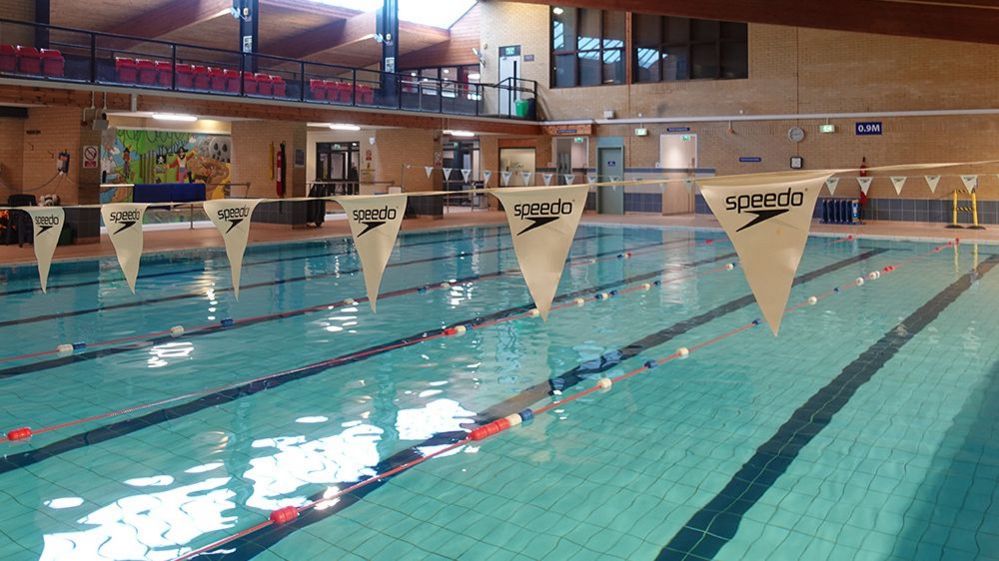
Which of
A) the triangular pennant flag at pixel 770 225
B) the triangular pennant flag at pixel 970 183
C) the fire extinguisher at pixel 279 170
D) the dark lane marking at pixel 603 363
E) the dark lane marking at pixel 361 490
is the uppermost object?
the fire extinguisher at pixel 279 170

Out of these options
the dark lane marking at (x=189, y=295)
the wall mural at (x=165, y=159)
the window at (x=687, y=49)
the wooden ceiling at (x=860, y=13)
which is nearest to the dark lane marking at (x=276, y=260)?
the dark lane marking at (x=189, y=295)

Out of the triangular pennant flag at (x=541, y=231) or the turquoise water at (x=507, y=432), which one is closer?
the turquoise water at (x=507, y=432)

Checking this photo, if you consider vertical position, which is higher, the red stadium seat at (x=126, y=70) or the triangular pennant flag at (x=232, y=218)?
the red stadium seat at (x=126, y=70)

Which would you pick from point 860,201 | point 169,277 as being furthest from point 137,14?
point 860,201

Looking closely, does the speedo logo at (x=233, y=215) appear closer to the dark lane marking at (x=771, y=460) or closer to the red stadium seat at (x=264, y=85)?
the dark lane marking at (x=771, y=460)

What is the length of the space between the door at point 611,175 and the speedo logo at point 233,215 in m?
17.0

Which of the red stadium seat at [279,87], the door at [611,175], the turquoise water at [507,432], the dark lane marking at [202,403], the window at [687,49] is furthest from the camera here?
the door at [611,175]

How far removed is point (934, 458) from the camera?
4.07 meters

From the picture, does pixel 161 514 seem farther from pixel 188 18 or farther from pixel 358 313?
pixel 188 18

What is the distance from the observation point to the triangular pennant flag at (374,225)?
5.99 meters

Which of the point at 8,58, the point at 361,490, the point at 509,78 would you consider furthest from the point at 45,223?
the point at 509,78

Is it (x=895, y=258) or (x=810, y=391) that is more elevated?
(x=895, y=258)

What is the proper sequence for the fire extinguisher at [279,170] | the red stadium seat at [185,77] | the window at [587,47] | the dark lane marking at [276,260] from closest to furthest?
1. the dark lane marking at [276,260]
2. the red stadium seat at [185,77]
3. the fire extinguisher at [279,170]
4. the window at [587,47]

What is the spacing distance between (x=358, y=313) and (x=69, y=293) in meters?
3.71
